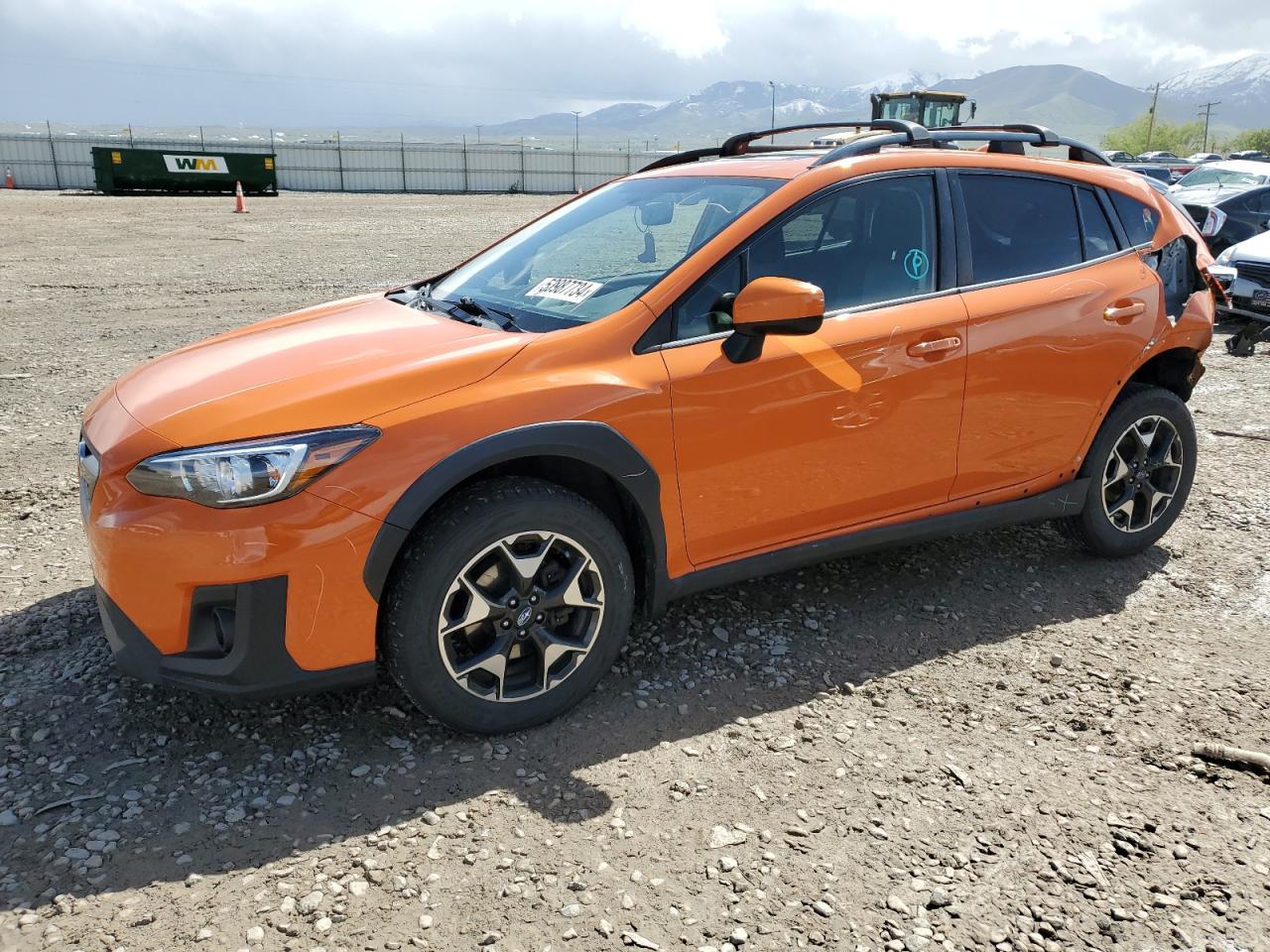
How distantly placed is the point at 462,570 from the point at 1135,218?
3355 mm

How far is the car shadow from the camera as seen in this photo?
2.76 metres

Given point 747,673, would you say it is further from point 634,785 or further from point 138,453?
point 138,453

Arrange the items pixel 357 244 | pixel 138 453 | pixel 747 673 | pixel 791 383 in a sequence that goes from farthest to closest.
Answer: pixel 357 244, pixel 747 673, pixel 791 383, pixel 138 453

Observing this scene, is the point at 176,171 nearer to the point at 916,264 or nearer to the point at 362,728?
the point at 916,264

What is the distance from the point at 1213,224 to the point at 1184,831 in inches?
444

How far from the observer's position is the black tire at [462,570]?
115 inches

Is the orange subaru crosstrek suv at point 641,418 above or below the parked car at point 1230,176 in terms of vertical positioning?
below

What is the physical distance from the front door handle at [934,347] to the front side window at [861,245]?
199 millimetres

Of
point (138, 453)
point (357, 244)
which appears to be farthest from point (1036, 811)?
point (357, 244)

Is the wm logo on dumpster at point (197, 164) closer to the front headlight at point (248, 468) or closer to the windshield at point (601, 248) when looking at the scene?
the windshield at point (601, 248)

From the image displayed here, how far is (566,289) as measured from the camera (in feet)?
11.8

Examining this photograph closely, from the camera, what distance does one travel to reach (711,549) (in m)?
3.46

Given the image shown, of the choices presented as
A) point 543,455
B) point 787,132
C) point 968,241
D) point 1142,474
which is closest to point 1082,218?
point 968,241

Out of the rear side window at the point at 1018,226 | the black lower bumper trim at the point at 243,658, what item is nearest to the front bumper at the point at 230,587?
the black lower bumper trim at the point at 243,658
